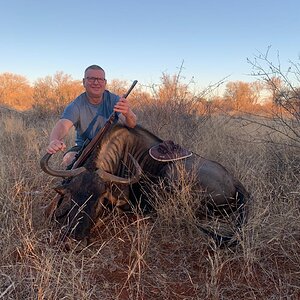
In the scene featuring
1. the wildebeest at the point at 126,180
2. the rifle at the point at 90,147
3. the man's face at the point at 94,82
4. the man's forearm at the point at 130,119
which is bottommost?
the wildebeest at the point at 126,180

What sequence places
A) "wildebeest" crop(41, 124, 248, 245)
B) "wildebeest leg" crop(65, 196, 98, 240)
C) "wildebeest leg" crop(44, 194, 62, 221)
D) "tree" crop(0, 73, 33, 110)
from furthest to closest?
1. "tree" crop(0, 73, 33, 110)
2. "wildebeest leg" crop(44, 194, 62, 221)
3. "wildebeest" crop(41, 124, 248, 245)
4. "wildebeest leg" crop(65, 196, 98, 240)

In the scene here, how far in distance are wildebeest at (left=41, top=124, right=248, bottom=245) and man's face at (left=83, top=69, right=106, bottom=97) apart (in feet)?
2.67

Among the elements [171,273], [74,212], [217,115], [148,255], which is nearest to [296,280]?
[171,273]

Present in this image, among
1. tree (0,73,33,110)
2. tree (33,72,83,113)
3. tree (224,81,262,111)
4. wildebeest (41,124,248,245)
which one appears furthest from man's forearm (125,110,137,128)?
tree (0,73,33,110)

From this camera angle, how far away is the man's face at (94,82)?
4.49 m

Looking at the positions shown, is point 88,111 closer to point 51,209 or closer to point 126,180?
point 126,180

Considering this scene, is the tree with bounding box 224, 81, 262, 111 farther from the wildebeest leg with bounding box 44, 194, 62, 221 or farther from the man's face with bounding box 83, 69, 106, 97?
the wildebeest leg with bounding box 44, 194, 62, 221

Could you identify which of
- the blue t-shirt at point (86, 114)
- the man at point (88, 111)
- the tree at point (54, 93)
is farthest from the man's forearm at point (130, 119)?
the tree at point (54, 93)

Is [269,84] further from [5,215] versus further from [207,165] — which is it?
[5,215]

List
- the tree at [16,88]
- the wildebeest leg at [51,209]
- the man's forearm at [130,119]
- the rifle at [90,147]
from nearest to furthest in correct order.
A: the wildebeest leg at [51,209] → the rifle at [90,147] → the man's forearm at [130,119] → the tree at [16,88]

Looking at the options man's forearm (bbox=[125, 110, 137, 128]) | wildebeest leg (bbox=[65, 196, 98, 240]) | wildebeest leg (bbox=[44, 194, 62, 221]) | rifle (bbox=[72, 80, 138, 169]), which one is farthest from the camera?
man's forearm (bbox=[125, 110, 137, 128])

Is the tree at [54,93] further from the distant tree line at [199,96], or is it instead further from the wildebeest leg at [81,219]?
the wildebeest leg at [81,219]

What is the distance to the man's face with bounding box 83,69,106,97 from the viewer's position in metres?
4.49

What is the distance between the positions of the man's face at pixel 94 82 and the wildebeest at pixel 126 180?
814 mm
